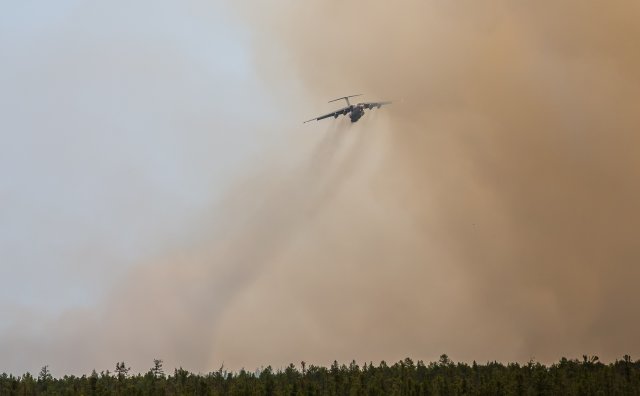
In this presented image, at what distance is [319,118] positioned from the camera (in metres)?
197

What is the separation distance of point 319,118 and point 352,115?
6.90 m

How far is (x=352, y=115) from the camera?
19812cm
